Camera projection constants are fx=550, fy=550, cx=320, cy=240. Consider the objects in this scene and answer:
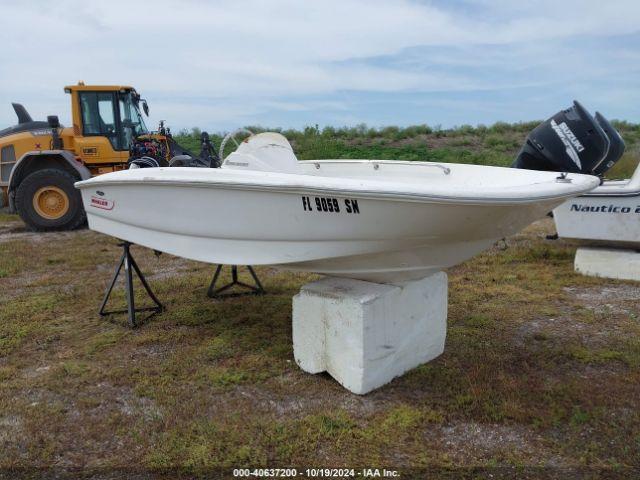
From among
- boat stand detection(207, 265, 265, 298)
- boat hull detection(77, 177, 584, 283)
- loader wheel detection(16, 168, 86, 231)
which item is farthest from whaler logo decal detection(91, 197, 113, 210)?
loader wheel detection(16, 168, 86, 231)

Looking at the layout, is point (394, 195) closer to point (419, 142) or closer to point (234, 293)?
point (234, 293)

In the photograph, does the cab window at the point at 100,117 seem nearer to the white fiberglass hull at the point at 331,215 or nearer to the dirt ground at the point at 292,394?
the dirt ground at the point at 292,394

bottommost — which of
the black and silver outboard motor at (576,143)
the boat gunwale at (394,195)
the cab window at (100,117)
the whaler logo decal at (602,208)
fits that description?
the whaler logo decal at (602,208)

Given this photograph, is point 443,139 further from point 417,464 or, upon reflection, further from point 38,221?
point 417,464

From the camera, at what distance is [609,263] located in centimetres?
441

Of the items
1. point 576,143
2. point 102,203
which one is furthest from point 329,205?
point 576,143

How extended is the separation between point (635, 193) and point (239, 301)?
3121 mm

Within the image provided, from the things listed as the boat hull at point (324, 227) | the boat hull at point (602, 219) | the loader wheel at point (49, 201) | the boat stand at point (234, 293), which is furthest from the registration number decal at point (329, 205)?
the loader wheel at point (49, 201)

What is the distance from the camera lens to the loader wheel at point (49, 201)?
289 inches

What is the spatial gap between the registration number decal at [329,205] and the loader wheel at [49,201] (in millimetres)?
5947

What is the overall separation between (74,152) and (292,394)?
648 cm

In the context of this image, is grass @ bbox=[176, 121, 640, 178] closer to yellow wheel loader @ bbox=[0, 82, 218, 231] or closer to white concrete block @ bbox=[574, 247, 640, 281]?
yellow wheel loader @ bbox=[0, 82, 218, 231]

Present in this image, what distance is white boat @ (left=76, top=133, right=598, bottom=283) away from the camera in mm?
2221

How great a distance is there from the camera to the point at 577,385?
2.55 m
